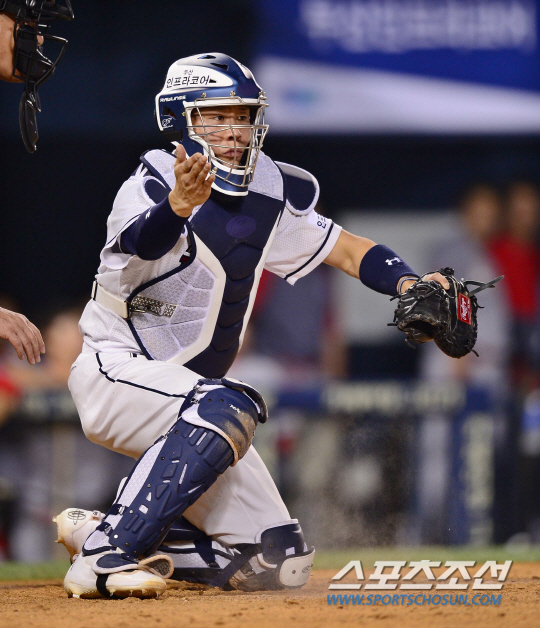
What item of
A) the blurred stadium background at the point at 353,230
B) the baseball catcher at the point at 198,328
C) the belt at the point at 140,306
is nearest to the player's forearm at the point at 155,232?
the baseball catcher at the point at 198,328

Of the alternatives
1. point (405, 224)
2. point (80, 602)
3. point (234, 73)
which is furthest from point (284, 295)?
point (80, 602)

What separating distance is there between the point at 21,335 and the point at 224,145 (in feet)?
3.22

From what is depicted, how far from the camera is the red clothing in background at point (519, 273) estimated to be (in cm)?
726

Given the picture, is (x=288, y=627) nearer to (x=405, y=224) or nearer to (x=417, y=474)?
(x=417, y=474)

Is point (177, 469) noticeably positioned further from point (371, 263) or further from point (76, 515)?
point (371, 263)

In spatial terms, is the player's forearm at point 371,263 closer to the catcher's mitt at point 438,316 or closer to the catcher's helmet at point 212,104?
the catcher's mitt at point 438,316

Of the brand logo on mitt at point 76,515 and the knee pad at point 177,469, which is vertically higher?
the knee pad at point 177,469

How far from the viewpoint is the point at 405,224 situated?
342 inches

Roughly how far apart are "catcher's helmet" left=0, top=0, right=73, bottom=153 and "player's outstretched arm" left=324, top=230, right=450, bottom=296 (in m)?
1.30

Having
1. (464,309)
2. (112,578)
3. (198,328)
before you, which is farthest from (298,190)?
(112,578)

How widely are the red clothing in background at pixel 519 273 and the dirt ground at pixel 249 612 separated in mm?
4211

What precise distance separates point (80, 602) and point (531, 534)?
3739 mm

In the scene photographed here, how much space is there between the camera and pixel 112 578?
3006mm

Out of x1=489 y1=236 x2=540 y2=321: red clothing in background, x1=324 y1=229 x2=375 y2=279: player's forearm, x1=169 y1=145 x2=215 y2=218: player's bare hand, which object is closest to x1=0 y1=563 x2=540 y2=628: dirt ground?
x1=169 y1=145 x2=215 y2=218: player's bare hand
